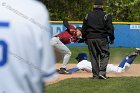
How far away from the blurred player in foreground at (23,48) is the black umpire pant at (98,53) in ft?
27.3

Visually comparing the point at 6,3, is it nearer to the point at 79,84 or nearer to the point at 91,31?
the point at 79,84

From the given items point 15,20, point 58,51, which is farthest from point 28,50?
point 58,51

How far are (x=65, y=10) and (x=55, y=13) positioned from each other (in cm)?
106

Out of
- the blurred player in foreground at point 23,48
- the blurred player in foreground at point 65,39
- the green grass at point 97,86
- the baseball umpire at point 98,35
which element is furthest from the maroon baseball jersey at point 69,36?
the blurred player in foreground at point 23,48

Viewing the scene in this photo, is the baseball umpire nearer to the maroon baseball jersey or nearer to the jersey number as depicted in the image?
the maroon baseball jersey

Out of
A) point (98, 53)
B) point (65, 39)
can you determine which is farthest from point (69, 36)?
point (98, 53)

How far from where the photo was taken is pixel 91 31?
35.7 ft

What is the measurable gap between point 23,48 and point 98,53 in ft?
28.1

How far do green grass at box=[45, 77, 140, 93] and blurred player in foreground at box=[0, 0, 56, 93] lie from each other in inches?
259

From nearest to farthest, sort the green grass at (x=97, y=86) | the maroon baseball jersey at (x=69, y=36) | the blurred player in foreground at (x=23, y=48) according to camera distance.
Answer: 1. the blurred player in foreground at (x=23, y=48)
2. the green grass at (x=97, y=86)
3. the maroon baseball jersey at (x=69, y=36)

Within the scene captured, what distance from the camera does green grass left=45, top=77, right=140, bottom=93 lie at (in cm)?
919

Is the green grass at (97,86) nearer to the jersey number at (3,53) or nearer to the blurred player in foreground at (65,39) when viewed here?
the blurred player in foreground at (65,39)

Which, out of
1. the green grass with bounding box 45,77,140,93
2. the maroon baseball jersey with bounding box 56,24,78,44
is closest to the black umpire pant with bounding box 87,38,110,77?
the green grass with bounding box 45,77,140,93

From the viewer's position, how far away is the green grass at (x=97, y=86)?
919 cm
